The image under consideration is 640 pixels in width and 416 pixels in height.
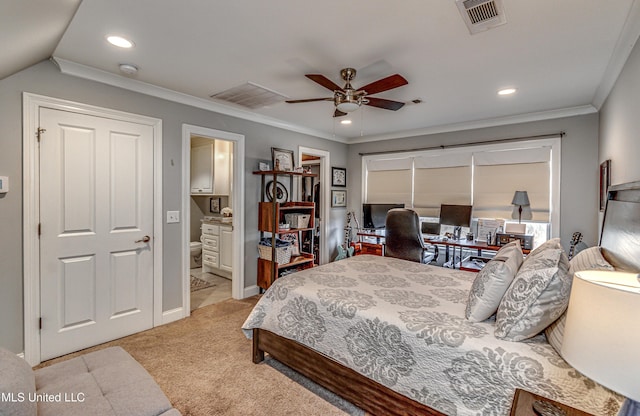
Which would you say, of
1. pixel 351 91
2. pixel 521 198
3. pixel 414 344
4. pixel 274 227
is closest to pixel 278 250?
pixel 274 227

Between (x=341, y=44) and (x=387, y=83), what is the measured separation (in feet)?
1.42

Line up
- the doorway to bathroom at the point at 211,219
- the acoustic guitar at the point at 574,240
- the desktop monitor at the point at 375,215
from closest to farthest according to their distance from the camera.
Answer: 1. the acoustic guitar at the point at 574,240
2. the doorway to bathroom at the point at 211,219
3. the desktop monitor at the point at 375,215

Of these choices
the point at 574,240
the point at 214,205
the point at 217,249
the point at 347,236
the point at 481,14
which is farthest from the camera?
the point at 214,205

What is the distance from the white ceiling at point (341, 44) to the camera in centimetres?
170

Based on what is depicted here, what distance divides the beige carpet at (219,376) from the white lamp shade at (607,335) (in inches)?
57.0

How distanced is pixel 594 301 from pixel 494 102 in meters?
3.13

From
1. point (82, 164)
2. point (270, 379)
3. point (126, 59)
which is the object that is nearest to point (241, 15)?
point (126, 59)

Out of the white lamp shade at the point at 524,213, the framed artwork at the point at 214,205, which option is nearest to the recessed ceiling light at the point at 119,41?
the framed artwork at the point at 214,205

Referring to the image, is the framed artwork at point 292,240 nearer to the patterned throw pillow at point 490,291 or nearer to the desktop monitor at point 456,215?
the desktop monitor at point 456,215

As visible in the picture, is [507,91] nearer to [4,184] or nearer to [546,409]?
[546,409]

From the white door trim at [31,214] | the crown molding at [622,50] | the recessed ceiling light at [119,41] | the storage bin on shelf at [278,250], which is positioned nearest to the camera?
the crown molding at [622,50]

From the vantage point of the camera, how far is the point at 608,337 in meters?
0.76

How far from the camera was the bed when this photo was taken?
4.25ft

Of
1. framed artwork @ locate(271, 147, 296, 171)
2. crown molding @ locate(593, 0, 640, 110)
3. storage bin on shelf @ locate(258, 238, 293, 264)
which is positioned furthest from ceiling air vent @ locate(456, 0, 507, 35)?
storage bin on shelf @ locate(258, 238, 293, 264)
